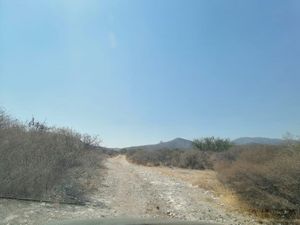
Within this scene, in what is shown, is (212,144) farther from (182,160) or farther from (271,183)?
(271,183)

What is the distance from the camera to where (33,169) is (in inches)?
601

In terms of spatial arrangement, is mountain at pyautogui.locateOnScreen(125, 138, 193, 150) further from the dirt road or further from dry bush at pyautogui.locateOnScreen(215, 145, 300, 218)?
dry bush at pyautogui.locateOnScreen(215, 145, 300, 218)

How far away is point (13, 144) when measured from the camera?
15.9 meters

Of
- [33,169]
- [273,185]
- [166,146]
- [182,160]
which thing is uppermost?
[166,146]

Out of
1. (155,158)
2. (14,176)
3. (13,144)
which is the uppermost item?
(155,158)

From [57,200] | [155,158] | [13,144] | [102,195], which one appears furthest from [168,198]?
[155,158]

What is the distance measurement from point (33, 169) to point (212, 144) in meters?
48.5

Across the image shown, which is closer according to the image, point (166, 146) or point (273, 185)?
point (273, 185)

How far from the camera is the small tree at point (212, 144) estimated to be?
2365 inches

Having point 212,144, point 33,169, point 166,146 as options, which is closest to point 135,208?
point 33,169

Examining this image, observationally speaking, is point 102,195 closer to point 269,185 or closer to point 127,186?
point 127,186

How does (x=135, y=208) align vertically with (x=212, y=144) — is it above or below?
below

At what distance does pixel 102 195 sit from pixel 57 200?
159 inches

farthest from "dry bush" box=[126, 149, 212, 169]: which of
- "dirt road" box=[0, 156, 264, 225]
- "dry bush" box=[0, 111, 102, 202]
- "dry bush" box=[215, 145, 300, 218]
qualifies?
"dry bush" box=[0, 111, 102, 202]
